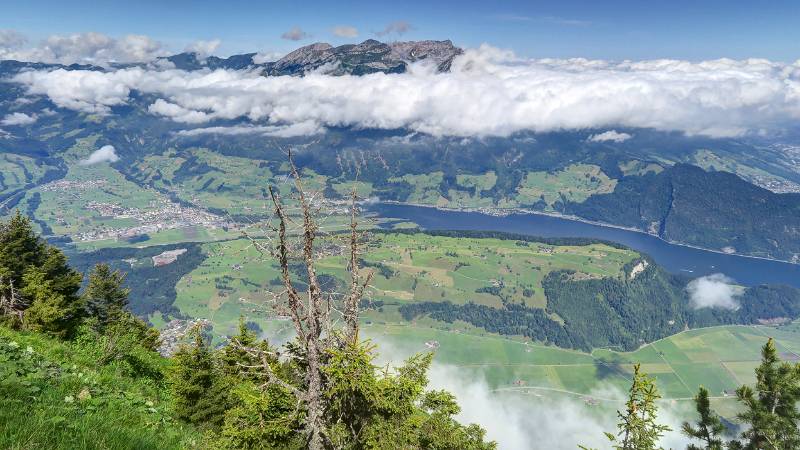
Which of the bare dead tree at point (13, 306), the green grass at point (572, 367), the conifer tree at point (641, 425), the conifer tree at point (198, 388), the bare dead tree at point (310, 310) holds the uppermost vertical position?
the bare dead tree at point (310, 310)

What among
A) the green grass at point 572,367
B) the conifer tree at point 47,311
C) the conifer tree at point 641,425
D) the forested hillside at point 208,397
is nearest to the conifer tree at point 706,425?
the conifer tree at point 641,425

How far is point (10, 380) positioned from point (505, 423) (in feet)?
480

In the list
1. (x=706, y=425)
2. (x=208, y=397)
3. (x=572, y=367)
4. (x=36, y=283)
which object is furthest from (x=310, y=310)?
(x=572, y=367)

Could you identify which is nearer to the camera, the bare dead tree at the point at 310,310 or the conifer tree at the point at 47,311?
the bare dead tree at the point at 310,310

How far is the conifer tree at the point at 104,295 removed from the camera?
42.0 metres

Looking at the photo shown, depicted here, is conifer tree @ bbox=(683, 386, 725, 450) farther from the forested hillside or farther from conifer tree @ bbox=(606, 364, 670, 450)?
the forested hillside

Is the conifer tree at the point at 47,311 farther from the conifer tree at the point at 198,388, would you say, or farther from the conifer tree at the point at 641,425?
the conifer tree at the point at 641,425

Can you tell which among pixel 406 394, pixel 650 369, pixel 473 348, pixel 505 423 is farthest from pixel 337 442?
pixel 650 369

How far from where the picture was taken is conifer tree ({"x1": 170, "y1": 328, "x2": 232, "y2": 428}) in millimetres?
21938

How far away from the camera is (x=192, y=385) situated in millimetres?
22781

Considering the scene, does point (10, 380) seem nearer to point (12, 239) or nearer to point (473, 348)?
point (12, 239)

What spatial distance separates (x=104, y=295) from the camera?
43562 millimetres

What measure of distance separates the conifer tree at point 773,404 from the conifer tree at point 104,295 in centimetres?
4607

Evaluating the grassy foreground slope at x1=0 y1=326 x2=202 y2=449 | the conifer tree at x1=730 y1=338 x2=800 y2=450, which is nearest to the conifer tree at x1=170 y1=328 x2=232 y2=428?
the grassy foreground slope at x1=0 y1=326 x2=202 y2=449
